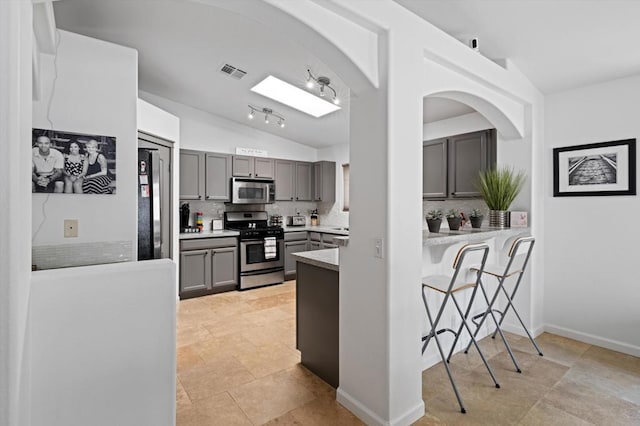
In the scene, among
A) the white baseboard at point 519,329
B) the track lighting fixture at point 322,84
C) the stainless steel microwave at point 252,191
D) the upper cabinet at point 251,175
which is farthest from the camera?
the stainless steel microwave at point 252,191

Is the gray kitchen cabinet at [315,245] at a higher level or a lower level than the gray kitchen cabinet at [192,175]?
lower

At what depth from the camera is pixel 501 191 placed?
3.28m

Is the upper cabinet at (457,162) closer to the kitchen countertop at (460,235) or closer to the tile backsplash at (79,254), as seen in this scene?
the kitchen countertop at (460,235)

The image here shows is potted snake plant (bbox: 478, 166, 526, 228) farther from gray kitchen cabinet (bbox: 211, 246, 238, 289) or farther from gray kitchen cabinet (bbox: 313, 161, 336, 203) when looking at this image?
gray kitchen cabinet (bbox: 211, 246, 238, 289)

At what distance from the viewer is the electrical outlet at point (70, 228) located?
240 cm

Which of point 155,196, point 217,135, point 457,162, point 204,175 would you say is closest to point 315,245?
point 204,175

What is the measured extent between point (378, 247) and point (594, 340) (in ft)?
9.03

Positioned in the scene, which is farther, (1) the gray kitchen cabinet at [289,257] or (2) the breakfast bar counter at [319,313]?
(1) the gray kitchen cabinet at [289,257]

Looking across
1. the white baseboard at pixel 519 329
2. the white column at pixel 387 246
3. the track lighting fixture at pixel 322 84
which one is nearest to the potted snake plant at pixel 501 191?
the white baseboard at pixel 519 329

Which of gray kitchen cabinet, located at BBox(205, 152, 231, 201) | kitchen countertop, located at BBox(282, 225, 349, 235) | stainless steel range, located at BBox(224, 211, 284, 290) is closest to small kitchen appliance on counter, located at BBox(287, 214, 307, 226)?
kitchen countertop, located at BBox(282, 225, 349, 235)

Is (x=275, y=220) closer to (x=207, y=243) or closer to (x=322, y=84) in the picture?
(x=207, y=243)

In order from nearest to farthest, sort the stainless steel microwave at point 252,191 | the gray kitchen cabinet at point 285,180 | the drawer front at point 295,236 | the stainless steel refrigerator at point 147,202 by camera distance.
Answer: the stainless steel refrigerator at point 147,202 → the stainless steel microwave at point 252,191 → the drawer front at point 295,236 → the gray kitchen cabinet at point 285,180

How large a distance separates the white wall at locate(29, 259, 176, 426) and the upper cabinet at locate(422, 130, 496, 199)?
10.5ft

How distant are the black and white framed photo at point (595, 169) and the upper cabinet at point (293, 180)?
13.0 feet
